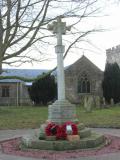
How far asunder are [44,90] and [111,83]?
7.83 metres

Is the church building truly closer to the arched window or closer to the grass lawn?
the arched window

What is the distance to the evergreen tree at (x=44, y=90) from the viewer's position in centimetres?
4009

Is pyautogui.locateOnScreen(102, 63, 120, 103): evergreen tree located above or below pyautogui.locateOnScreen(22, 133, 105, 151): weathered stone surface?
above

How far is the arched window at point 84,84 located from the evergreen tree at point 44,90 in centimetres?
509

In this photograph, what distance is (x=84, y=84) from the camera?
45344mm

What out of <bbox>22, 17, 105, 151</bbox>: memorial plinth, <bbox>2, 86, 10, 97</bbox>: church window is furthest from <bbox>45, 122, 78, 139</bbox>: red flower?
<bbox>2, 86, 10, 97</bbox>: church window

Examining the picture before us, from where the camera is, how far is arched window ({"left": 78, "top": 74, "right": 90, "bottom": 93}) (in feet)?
148

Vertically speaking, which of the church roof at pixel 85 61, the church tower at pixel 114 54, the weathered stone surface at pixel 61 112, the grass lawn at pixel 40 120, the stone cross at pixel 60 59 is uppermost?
the church tower at pixel 114 54

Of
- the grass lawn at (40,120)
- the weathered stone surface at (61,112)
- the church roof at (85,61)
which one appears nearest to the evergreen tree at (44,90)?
the church roof at (85,61)

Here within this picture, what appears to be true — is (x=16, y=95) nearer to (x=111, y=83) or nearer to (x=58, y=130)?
(x=111, y=83)

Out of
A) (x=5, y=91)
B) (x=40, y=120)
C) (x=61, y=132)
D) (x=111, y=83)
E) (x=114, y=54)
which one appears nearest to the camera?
(x=61, y=132)

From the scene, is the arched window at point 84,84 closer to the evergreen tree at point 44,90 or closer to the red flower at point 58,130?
the evergreen tree at point 44,90

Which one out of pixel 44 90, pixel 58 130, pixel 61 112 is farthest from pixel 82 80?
pixel 58 130

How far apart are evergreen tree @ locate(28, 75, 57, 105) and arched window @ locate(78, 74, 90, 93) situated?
16.7ft
